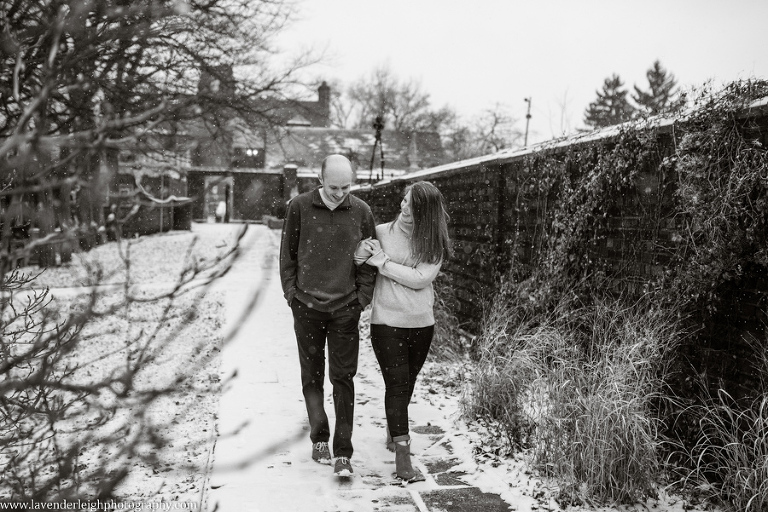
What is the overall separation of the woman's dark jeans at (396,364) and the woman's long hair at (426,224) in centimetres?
48

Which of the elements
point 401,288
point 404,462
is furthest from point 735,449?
point 401,288

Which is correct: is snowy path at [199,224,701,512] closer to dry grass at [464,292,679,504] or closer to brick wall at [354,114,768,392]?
dry grass at [464,292,679,504]

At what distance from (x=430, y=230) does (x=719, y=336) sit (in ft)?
5.79

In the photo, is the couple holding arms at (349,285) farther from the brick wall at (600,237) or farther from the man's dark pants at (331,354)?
the brick wall at (600,237)

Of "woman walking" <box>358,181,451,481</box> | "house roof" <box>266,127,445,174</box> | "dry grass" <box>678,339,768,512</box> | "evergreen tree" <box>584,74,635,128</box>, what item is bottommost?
"dry grass" <box>678,339,768,512</box>

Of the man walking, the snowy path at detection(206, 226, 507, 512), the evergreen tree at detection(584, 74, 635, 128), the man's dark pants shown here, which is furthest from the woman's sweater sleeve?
the evergreen tree at detection(584, 74, 635, 128)

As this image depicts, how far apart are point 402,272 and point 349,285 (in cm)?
35

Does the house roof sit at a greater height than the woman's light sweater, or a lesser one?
greater

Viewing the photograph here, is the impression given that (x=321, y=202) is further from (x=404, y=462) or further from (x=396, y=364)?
(x=404, y=462)

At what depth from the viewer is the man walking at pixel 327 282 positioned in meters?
4.21

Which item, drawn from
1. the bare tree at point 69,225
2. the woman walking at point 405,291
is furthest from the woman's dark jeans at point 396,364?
the bare tree at point 69,225

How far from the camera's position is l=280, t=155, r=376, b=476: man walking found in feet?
13.8

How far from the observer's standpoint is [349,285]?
425 cm

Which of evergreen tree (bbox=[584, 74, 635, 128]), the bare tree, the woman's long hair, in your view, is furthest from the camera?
evergreen tree (bbox=[584, 74, 635, 128])
